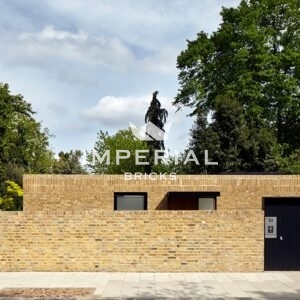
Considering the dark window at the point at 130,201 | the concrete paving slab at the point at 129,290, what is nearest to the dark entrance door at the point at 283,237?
the concrete paving slab at the point at 129,290

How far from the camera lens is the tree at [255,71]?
31172mm

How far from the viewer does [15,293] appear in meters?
11.1

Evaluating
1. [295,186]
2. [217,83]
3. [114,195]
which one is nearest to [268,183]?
[295,186]

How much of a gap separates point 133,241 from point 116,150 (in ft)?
86.6

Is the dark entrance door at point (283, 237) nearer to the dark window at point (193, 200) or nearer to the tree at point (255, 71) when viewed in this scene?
the dark window at point (193, 200)

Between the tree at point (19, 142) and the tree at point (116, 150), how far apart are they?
4.42 m

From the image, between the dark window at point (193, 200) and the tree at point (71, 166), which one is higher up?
the tree at point (71, 166)

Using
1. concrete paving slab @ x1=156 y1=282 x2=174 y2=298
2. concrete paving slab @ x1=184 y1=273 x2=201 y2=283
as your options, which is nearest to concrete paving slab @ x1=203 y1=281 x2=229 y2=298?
concrete paving slab @ x1=184 y1=273 x2=201 y2=283

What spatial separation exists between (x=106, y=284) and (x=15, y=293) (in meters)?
2.25

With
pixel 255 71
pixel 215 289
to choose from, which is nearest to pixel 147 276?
pixel 215 289

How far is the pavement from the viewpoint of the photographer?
11281 mm

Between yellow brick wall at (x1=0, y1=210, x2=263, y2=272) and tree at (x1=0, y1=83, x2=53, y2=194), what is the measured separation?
20.2m

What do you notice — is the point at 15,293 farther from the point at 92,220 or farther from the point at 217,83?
the point at 217,83

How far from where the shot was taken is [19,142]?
41000 millimetres
